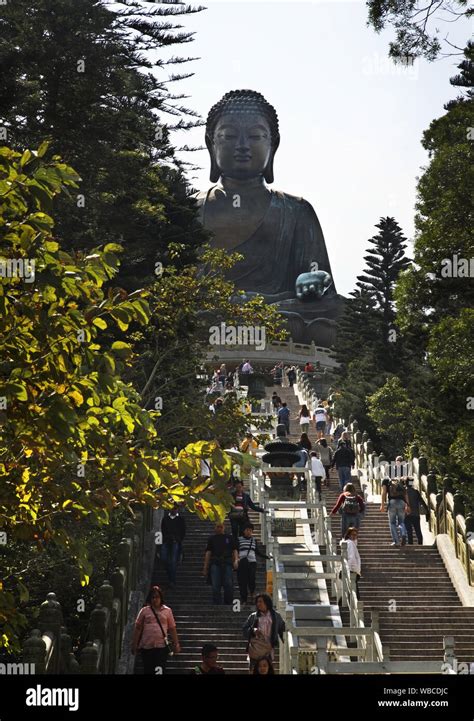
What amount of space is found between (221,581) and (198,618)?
57 cm

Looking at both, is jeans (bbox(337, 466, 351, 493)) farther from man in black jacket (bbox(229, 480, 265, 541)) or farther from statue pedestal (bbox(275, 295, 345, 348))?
statue pedestal (bbox(275, 295, 345, 348))

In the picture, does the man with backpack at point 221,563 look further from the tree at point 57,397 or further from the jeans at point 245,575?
the tree at point 57,397

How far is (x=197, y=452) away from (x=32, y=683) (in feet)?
6.26

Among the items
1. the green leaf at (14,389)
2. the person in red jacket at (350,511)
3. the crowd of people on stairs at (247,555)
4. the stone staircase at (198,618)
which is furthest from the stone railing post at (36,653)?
the person in red jacket at (350,511)

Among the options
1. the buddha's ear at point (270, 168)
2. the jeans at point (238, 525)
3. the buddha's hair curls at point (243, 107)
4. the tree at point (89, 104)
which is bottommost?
the jeans at point (238, 525)

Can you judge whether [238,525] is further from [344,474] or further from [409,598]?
[344,474]

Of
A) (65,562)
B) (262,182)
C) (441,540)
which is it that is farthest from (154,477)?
(262,182)

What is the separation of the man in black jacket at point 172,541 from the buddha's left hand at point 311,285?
111ft

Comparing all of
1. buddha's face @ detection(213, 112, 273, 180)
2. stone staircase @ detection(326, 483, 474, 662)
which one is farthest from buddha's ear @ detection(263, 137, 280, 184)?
stone staircase @ detection(326, 483, 474, 662)

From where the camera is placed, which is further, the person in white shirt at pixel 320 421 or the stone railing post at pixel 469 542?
the person in white shirt at pixel 320 421

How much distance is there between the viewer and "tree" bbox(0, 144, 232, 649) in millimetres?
7551

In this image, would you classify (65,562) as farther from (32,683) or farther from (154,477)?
(32,683)

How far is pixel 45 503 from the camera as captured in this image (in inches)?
326

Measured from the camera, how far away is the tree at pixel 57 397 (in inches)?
297
